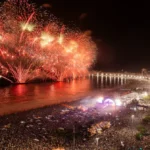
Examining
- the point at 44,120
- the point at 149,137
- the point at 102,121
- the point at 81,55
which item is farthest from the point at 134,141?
the point at 81,55

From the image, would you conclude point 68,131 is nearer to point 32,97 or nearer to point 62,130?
point 62,130

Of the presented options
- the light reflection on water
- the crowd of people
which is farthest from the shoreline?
the light reflection on water

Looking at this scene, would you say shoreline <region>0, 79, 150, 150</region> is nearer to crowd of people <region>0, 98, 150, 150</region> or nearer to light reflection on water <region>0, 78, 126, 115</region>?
crowd of people <region>0, 98, 150, 150</region>

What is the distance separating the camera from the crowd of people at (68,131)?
36.6 feet

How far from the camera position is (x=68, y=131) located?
13258mm

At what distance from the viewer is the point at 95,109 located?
19.4 metres

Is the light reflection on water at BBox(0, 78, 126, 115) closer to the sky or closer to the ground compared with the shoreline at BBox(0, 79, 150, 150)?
closer to the ground

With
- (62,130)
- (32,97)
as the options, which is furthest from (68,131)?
(32,97)

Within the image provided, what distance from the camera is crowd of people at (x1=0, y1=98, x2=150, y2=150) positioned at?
36.6 feet

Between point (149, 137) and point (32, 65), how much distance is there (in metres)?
42.1

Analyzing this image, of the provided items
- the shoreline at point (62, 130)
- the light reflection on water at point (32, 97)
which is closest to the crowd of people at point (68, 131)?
the shoreline at point (62, 130)

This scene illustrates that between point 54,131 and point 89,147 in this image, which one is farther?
point 54,131

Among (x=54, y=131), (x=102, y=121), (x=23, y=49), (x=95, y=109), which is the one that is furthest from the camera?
(x=23, y=49)

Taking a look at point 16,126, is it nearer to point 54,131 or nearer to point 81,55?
point 54,131
